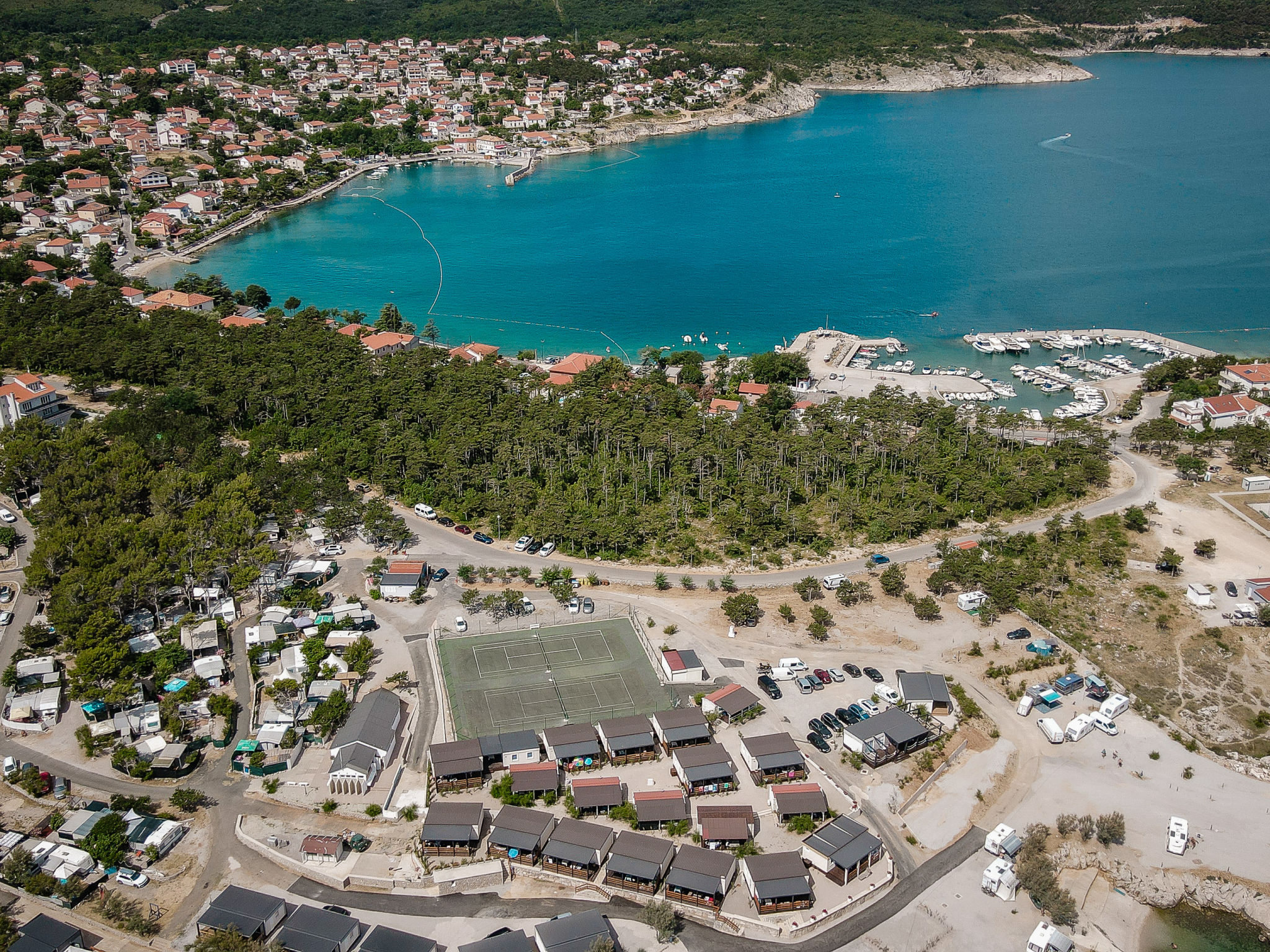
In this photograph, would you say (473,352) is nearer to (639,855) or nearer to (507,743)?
(507,743)

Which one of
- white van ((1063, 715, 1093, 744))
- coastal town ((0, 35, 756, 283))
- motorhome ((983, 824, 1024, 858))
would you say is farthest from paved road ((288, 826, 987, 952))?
coastal town ((0, 35, 756, 283))

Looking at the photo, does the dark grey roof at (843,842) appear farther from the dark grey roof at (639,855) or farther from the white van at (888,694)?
the white van at (888,694)

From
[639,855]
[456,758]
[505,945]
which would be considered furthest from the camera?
[456,758]

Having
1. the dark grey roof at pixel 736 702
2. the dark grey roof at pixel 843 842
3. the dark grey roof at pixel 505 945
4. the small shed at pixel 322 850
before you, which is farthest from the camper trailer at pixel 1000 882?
the small shed at pixel 322 850

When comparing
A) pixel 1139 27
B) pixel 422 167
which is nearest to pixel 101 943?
pixel 422 167

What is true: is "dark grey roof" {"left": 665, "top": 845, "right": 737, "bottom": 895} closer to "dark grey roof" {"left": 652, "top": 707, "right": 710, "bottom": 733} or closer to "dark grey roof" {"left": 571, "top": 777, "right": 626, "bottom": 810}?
"dark grey roof" {"left": 571, "top": 777, "right": 626, "bottom": 810}

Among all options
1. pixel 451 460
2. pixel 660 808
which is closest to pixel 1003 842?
pixel 660 808
